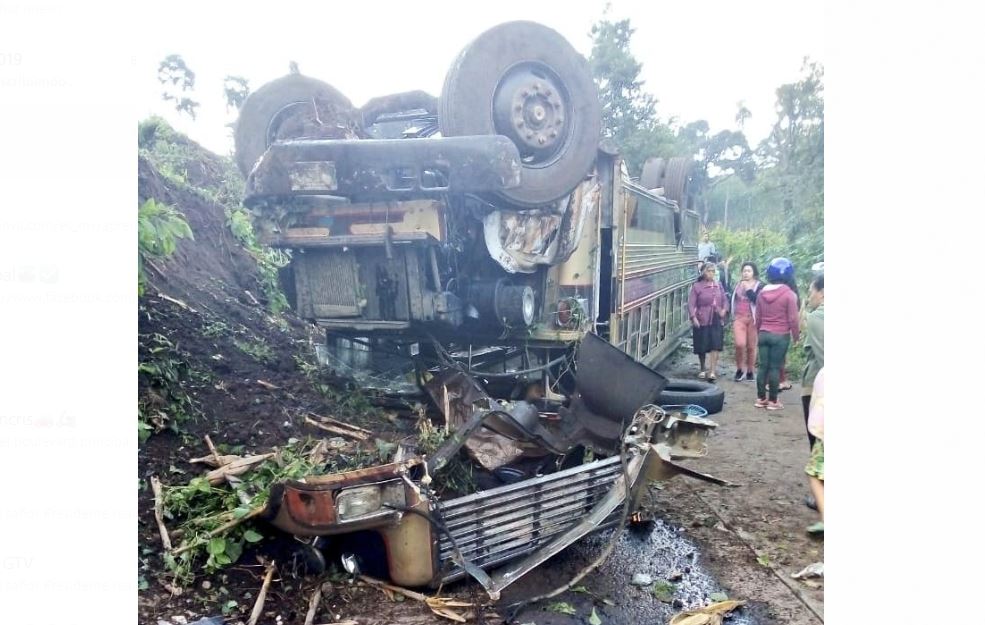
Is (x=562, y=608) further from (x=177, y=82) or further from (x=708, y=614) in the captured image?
(x=177, y=82)

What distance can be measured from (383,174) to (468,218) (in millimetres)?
393

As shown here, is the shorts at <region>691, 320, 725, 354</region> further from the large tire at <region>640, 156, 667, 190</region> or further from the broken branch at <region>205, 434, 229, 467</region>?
the broken branch at <region>205, 434, 229, 467</region>

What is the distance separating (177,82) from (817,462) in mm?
2157

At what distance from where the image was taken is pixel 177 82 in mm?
1802

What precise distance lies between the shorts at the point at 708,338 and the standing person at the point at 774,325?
43 cm

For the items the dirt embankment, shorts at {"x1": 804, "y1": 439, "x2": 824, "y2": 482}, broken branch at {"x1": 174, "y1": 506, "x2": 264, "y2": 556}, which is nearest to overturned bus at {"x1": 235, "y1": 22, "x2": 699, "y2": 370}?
the dirt embankment

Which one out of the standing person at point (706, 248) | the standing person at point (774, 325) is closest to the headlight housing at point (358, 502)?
the standing person at point (774, 325)

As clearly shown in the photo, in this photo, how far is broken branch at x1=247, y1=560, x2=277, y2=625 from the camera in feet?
4.91

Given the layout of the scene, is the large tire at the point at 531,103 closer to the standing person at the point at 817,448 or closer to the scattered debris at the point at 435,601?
the standing person at the point at 817,448

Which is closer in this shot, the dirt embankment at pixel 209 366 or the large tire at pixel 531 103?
the dirt embankment at pixel 209 366

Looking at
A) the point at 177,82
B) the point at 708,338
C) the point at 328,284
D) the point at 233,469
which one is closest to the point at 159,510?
the point at 233,469

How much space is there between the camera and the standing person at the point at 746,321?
7.80 ft

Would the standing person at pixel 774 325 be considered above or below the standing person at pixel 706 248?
below
